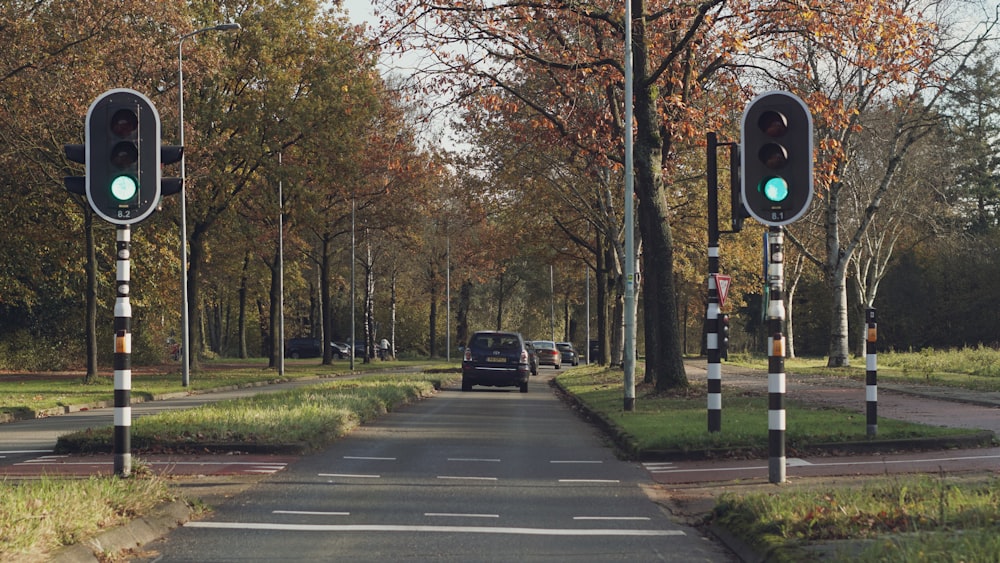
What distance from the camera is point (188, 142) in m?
33.4

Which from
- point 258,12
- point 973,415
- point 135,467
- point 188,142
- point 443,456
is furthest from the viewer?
point 258,12

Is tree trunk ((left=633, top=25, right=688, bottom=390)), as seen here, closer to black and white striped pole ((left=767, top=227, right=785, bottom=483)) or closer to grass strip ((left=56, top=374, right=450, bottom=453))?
grass strip ((left=56, top=374, right=450, bottom=453))

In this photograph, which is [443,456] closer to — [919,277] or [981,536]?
[981,536]

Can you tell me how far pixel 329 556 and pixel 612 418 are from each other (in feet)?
35.2

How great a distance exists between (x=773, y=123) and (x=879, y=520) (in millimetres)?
3893

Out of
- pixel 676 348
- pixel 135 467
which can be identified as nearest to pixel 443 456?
pixel 135 467

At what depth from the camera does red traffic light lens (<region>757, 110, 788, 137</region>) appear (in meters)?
9.46

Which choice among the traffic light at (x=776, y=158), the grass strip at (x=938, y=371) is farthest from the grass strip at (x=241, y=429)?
the grass strip at (x=938, y=371)

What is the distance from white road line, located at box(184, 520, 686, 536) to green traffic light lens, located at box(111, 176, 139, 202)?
9.86 feet

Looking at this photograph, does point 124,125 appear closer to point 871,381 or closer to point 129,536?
point 129,536

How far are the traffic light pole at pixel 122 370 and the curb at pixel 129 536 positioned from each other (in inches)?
47.8

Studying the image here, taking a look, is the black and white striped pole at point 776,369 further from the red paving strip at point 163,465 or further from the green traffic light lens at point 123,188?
the green traffic light lens at point 123,188

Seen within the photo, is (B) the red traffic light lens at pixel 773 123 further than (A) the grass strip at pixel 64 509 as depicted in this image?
Yes

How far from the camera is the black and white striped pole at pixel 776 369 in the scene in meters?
9.39
